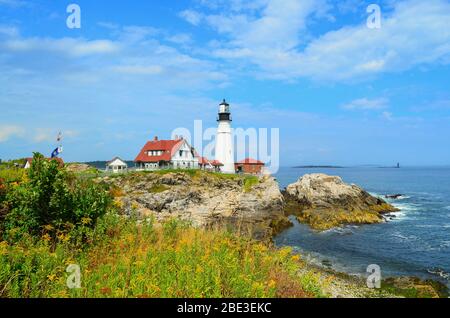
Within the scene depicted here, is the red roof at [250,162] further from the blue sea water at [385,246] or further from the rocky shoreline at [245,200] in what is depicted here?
the blue sea water at [385,246]

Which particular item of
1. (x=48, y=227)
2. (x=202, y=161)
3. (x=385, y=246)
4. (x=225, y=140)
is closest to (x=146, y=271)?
(x=48, y=227)

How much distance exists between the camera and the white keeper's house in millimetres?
59844

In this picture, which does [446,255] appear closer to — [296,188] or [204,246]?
[204,246]

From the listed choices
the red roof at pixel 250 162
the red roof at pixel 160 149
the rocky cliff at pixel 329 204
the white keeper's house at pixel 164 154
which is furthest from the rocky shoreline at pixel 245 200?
the red roof at pixel 250 162

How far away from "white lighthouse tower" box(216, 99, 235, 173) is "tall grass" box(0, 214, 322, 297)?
53.9 m

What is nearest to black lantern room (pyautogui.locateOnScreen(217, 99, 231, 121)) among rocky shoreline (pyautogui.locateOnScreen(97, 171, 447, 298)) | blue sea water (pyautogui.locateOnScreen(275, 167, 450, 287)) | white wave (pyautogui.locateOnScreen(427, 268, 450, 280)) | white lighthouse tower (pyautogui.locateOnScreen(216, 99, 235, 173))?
white lighthouse tower (pyautogui.locateOnScreen(216, 99, 235, 173))

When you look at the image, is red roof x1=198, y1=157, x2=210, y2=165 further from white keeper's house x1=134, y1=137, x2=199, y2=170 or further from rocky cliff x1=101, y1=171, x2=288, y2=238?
rocky cliff x1=101, y1=171, x2=288, y2=238

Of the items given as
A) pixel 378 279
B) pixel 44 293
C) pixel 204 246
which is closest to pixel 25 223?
pixel 44 293

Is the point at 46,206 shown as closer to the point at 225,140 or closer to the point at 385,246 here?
the point at 385,246

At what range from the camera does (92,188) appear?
11695mm

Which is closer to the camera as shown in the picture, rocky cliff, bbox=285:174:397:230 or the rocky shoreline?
the rocky shoreline

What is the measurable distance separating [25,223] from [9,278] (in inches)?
140

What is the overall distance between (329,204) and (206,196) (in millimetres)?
17544

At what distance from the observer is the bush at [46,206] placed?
10188mm
